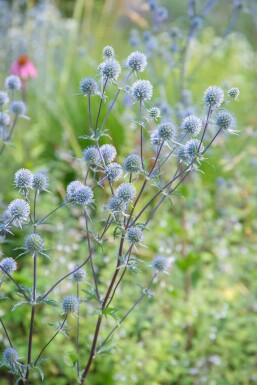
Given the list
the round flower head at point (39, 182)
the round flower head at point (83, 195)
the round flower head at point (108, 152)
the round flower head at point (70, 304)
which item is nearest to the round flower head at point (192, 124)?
the round flower head at point (108, 152)

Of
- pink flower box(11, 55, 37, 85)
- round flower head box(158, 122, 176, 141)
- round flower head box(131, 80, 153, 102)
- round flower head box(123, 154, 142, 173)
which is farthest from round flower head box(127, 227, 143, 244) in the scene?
pink flower box(11, 55, 37, 85)

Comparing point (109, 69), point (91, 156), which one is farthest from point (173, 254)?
point (109, 69)

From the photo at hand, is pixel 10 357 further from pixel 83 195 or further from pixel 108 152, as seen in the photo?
pixel 108 152

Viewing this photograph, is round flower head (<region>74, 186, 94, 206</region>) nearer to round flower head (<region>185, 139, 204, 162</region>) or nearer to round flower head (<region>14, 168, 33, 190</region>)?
round flower head (<region>14, 168, 33, 190</region>)

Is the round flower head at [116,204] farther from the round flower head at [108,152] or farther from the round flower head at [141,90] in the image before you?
the round flower head at [141,90]

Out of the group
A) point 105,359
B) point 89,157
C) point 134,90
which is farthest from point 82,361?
point 134,90
